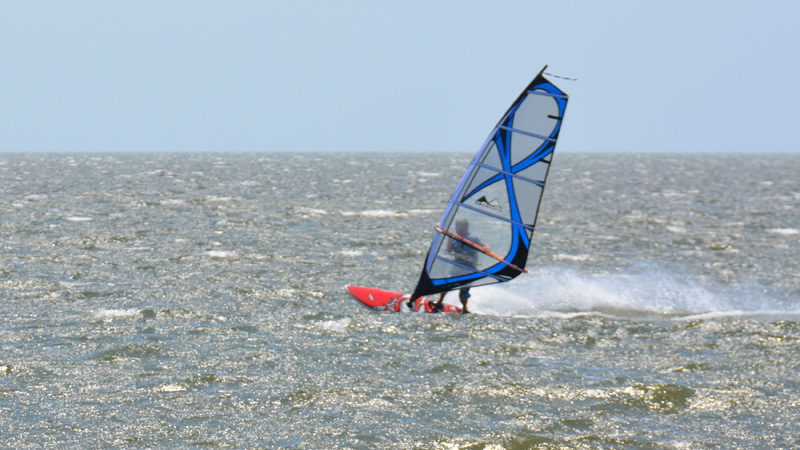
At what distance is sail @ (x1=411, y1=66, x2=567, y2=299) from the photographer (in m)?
16.9

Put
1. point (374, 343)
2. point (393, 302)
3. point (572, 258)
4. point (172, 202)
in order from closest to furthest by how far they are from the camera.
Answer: point (374, 343)
point (393, 302)
point (572, 258)
point (172, 202)

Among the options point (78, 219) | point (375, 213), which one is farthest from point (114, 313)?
point (375, 213)

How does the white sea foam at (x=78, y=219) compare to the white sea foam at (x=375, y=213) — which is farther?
the white sea foam at (x=375, y=213)

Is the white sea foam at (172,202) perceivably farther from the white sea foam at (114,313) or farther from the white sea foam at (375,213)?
the white sea foam at (114,313)

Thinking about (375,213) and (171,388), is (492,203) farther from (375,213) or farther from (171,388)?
(375,213)

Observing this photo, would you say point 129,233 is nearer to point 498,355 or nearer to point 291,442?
point 498,355

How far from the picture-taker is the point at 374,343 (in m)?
15.8

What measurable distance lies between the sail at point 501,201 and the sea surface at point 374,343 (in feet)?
3.65

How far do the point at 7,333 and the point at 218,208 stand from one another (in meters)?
23.0

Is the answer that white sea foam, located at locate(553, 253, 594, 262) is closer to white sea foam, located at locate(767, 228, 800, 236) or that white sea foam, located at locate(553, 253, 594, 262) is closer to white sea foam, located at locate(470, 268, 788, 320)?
white sea foam, located at locate(470, 268, 788, 320)

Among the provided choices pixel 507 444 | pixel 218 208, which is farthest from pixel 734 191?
pixel 507 444

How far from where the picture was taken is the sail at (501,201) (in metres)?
16.9

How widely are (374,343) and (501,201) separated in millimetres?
4257

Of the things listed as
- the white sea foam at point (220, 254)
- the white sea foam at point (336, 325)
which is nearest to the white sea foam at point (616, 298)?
the white sea foam at point (336, 325)
